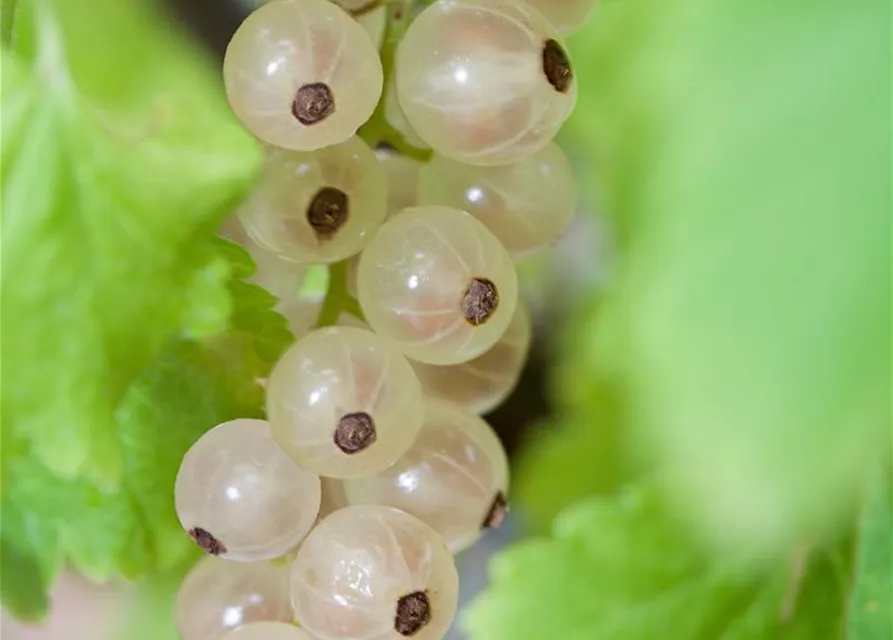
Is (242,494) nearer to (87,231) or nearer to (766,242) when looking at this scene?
(87,231)

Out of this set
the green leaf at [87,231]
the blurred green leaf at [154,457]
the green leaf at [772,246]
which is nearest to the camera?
the green leaf at [772,246]

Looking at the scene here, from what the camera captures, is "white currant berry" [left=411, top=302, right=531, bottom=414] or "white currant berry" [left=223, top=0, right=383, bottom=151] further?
"white currant berry" [left=411, top=302, right=531, bottom=414]

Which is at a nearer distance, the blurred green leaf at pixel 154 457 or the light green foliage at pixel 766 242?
the light green foliage at pixel 766 242

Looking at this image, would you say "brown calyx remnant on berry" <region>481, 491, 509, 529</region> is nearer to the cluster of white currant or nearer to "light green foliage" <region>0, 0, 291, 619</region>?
the cluster of white currant

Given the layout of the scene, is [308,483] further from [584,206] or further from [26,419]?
[584,206]

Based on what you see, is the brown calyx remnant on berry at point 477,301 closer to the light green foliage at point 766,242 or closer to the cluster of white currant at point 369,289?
the cluster of white currant at point 369,289

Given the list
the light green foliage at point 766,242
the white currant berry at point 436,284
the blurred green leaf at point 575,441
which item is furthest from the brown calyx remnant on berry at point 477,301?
the blurred green leaf at point 575,441

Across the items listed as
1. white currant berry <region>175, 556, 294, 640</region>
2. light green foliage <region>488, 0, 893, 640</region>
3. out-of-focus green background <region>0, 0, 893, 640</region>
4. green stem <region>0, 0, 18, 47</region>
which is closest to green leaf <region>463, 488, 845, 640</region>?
out-of-focus green background <region>0, 0, 893, 640</region>
